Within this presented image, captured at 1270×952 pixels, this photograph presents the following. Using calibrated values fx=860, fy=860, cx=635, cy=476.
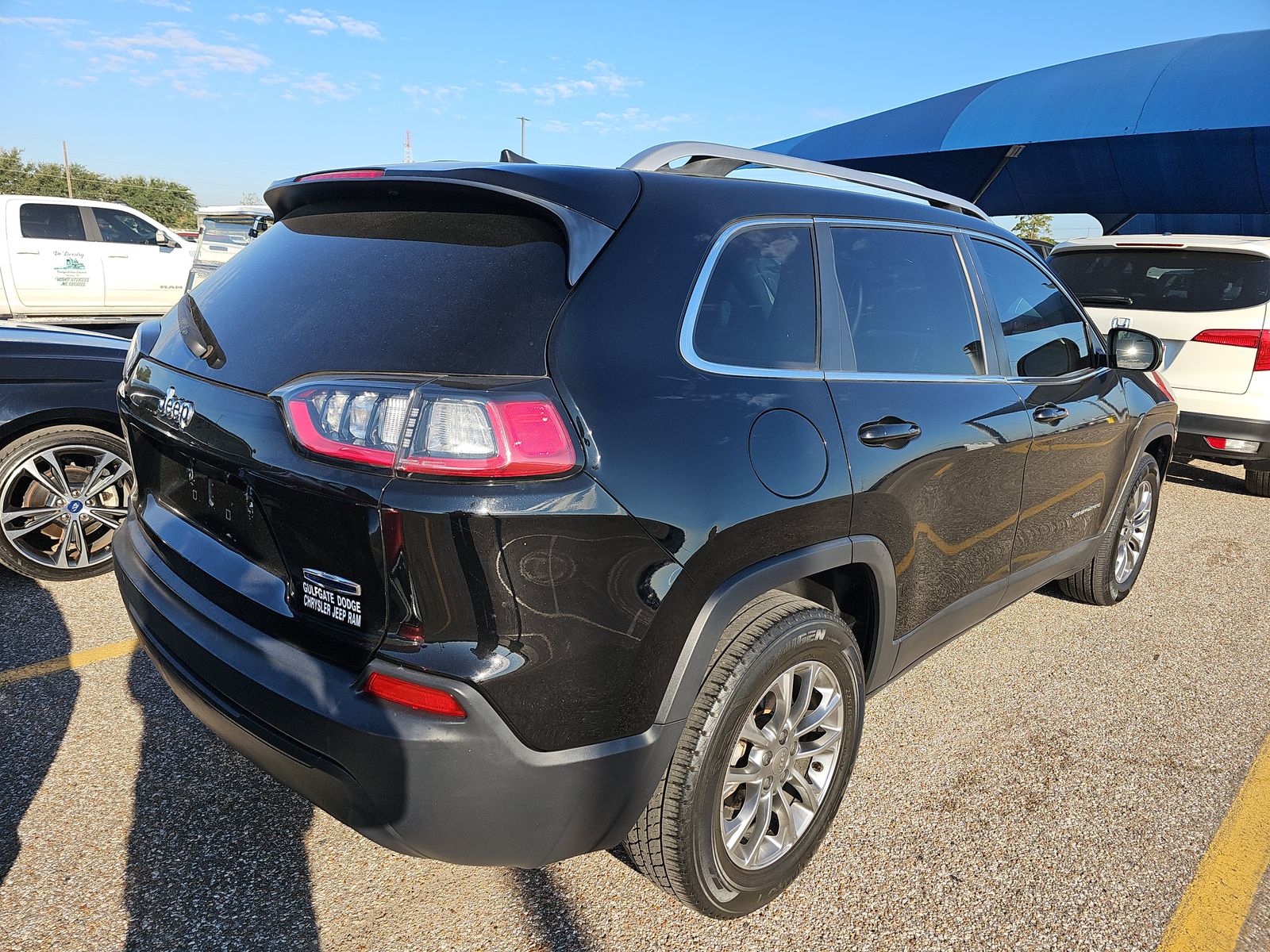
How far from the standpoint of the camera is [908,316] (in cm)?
263

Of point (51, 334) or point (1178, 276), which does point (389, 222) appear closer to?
point (51, 334)

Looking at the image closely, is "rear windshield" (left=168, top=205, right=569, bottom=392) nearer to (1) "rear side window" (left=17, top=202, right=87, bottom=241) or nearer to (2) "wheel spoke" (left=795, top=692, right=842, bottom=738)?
(2) "wheel spoke" (left=795, top=692, right=842, bottom=738)

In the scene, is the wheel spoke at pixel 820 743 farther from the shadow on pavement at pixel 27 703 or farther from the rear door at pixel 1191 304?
the rear door at pixel 1191 304

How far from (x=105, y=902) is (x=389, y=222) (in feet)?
5.79

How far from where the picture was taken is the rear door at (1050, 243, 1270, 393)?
5742mm

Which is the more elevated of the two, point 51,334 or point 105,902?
point 51,334

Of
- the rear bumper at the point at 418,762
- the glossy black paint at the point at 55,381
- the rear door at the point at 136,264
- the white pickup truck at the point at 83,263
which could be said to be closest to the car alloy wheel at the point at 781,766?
the rear bumper at the point at 418,762

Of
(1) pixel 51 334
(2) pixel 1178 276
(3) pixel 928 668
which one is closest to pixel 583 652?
(3) pixel 928 668

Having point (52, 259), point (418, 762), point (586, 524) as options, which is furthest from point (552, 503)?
point (52, 259)

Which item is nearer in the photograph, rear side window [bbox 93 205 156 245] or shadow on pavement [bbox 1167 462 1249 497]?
shadow on pavement [bbox 1167 462 1249 497]

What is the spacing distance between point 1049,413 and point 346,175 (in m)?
2.54

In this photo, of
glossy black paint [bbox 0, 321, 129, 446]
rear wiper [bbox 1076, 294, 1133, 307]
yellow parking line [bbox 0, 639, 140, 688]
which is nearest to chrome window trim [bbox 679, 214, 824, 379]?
yellow parking line [bbox 0, 639, 140, 688]

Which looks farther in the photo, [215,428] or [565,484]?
[215,428]

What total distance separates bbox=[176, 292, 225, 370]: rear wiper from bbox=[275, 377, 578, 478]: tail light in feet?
1.83
